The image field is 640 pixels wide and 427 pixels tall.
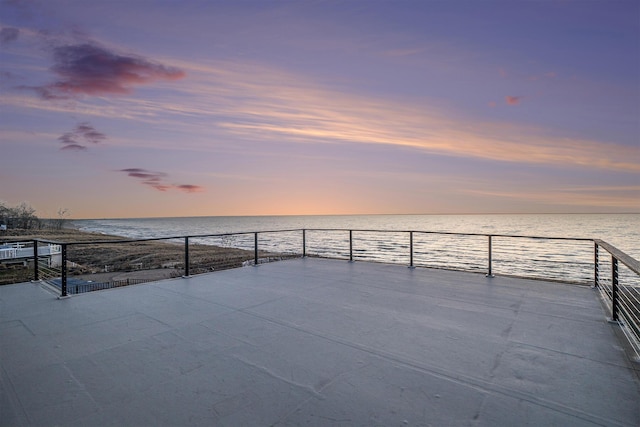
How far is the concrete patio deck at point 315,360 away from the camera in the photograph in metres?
1.58

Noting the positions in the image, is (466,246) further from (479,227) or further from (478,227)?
(478,227)

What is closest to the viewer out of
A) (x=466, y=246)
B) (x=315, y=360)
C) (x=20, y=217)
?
(x=315, y=360)

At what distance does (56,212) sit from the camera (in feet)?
134

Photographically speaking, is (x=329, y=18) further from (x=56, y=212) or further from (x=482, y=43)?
(x=56, y=212)

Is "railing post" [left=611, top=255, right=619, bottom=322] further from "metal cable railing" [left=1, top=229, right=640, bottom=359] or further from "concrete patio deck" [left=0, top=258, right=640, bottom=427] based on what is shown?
"concrete patio deck" [left=0, top=258, right=640, bottom=427]

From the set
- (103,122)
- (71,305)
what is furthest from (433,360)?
(103,122)

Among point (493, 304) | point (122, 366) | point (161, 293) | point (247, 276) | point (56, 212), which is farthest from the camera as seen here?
point (56, 212)

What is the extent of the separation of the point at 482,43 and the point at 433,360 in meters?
7.65

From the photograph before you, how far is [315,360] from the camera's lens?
7.13 ft

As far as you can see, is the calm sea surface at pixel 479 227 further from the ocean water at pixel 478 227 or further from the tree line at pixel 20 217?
the tree line at pixel 20 217

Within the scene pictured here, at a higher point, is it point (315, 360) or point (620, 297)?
point (620, 297)

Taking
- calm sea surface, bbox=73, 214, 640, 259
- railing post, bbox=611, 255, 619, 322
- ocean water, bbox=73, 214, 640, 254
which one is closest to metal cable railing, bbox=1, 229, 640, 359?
railing post, bbox=611, 255, 619, 322

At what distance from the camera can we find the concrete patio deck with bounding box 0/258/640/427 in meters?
1.58

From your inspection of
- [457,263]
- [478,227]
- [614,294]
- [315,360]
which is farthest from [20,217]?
[478,227]
